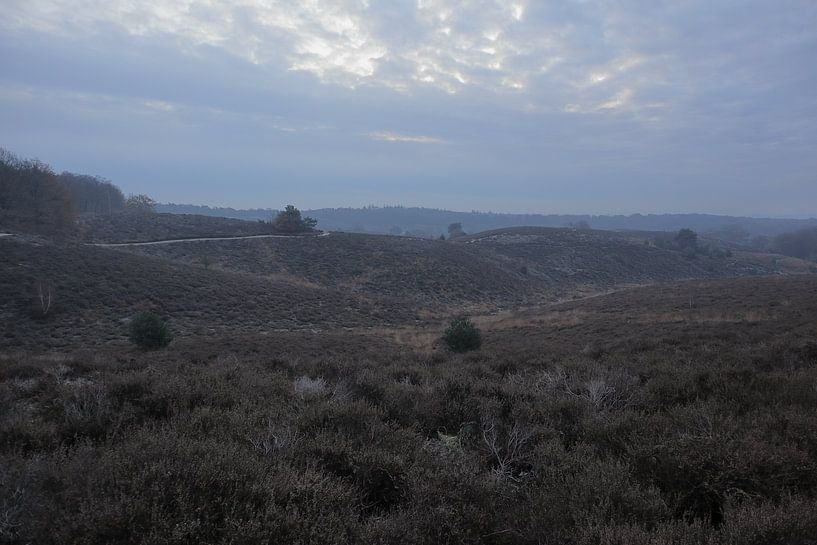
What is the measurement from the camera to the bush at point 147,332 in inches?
635

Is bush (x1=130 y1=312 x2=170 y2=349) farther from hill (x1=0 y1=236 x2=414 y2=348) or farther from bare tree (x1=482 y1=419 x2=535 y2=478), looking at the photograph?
bare tree (x1=482 y1=419 x2=535 y2=478)

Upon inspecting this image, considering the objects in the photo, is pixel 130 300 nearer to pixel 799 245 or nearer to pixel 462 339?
pixel 462 339

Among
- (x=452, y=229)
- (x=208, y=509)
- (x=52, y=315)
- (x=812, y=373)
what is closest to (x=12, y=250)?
(x=52, y=315)

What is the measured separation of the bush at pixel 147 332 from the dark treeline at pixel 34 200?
125 feet

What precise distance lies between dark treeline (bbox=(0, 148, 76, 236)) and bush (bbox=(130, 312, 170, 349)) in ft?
125

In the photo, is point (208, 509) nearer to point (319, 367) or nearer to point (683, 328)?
point (319, 367)

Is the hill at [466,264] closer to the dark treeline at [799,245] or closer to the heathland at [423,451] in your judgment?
the heathland at [423,451]

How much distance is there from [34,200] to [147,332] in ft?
161

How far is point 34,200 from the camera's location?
49.0 meters

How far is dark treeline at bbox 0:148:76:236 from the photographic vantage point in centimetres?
4456

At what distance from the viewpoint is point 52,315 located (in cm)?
2111

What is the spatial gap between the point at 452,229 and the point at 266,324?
11554 centimetres

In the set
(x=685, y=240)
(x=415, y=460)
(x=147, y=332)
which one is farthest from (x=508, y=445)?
(x=685, y=240)

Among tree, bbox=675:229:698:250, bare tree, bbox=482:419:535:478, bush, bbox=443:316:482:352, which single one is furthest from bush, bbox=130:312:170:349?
tree, bbox=675:229:698:250
